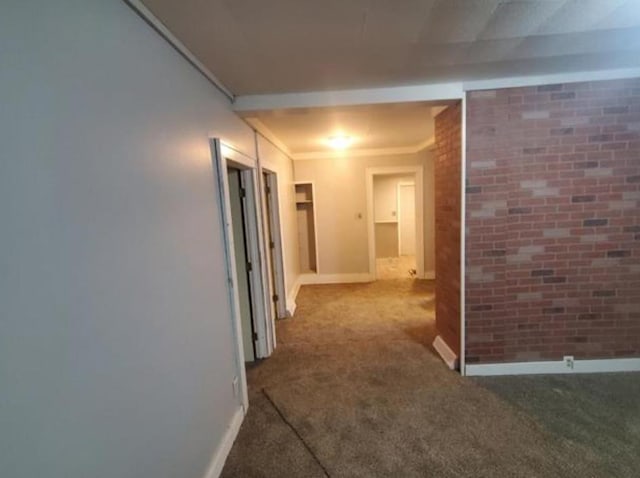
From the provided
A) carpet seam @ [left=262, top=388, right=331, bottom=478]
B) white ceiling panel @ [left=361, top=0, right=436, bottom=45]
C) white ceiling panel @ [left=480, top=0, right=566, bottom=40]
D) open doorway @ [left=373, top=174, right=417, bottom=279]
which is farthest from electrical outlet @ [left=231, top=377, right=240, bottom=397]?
open doorway @ [left=373, top=174, right=417, bottom=279]

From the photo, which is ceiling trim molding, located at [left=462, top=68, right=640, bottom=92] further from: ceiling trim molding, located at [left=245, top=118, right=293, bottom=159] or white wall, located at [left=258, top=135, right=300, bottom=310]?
white wall, located at [left=258, top=135, right=300, bottom=310]

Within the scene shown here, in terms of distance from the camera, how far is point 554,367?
2.65 metres

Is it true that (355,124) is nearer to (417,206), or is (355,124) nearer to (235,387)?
(417,206)

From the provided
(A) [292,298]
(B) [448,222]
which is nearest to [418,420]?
(B) [448,222]

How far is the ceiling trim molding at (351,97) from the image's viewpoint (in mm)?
2402

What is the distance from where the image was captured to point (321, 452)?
76.9 inches

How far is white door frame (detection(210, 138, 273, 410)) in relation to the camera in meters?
2.14

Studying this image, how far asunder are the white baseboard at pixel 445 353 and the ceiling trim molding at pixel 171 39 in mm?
2898

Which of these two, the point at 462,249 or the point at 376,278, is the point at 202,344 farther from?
the point at 376,278

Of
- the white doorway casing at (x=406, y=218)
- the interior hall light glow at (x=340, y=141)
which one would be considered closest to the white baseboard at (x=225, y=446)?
the interior hall light glow at (x=340, y=141)

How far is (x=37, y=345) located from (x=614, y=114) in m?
3.55

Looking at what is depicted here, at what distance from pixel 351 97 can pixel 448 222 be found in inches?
53.6

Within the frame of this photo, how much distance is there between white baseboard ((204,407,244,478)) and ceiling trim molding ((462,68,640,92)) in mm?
2948

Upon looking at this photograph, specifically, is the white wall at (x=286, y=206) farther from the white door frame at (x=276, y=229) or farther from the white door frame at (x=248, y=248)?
the white door frame at (x=248, y=248)
